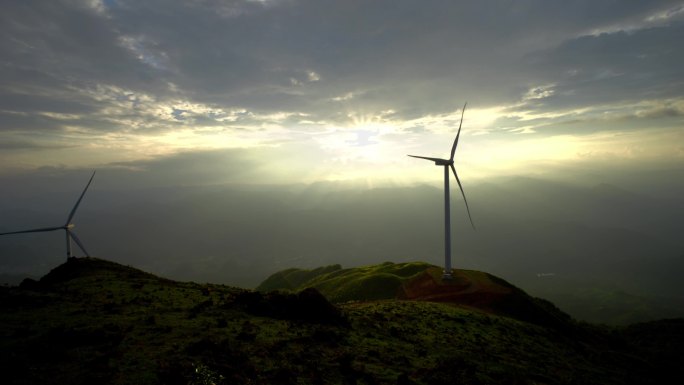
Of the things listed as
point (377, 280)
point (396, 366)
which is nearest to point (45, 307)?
point (396, 366)

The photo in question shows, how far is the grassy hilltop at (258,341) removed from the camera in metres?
23.5

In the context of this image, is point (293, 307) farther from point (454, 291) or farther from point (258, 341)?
point (454, 291)

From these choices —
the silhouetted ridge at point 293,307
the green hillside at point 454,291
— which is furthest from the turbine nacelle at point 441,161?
the silhouetted ridge at point 293,307

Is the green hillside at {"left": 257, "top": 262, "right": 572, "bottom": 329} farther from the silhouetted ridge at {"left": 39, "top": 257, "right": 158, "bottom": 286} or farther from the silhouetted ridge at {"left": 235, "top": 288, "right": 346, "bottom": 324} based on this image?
the silhouetted ridge at {"left": 39, "top": 257, "right": 158, "bottom": 286}

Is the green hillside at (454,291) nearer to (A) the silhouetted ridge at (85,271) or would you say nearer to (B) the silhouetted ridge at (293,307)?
(B) the silhouetted ridge at (293,307)

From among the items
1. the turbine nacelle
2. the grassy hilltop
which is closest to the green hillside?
the grassy hilltop

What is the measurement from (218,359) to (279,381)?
4.63 m

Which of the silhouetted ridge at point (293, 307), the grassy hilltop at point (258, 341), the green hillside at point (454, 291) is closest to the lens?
the grassy hilltop at point (258, 341)

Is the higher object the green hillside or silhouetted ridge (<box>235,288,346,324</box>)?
silhouetted ridge (<box>235,288,346,324</box>)

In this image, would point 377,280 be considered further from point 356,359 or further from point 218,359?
point 218,359

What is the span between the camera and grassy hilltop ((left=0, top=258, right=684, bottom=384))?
2350 cm

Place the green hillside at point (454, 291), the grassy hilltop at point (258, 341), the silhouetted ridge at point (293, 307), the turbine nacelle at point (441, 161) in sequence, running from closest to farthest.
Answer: the grassy hilltop at point (258, 341) < the silhouetted ridge at point (293, 307) < the green hillside at point (454, 291) < the turbine nacelle at point (441, 161)

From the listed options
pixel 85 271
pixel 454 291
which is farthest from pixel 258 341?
pixel 454 291

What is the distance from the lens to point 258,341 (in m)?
30.4
